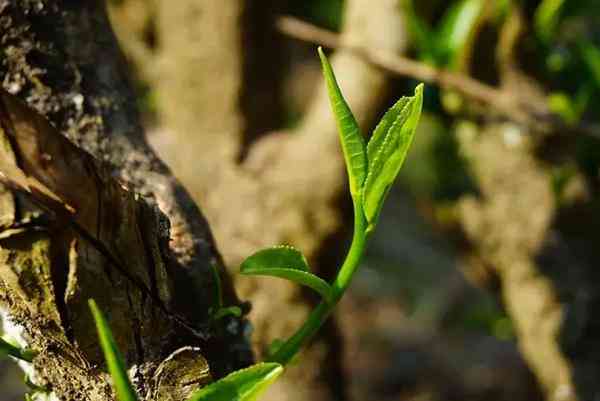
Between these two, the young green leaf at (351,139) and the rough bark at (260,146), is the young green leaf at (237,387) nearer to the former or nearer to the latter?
the young green leaf at (351,139)

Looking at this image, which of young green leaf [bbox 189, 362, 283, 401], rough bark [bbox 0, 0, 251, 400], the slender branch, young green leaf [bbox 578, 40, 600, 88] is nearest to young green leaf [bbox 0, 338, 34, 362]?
rough bark [bbox 0, 0, 251, 400]

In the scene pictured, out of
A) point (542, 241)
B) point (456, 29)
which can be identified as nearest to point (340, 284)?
point (456, 29)

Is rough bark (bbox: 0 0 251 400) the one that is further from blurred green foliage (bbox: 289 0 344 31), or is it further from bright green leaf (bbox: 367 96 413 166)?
blurred green foliage (bbox: 289 0 344 31)

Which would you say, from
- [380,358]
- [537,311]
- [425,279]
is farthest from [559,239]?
[425,279]

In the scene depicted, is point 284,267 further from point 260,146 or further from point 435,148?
point 435,148

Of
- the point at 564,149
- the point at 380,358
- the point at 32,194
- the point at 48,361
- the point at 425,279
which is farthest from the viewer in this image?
the point at 425,279

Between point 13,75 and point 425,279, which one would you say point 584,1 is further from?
point 425,279
